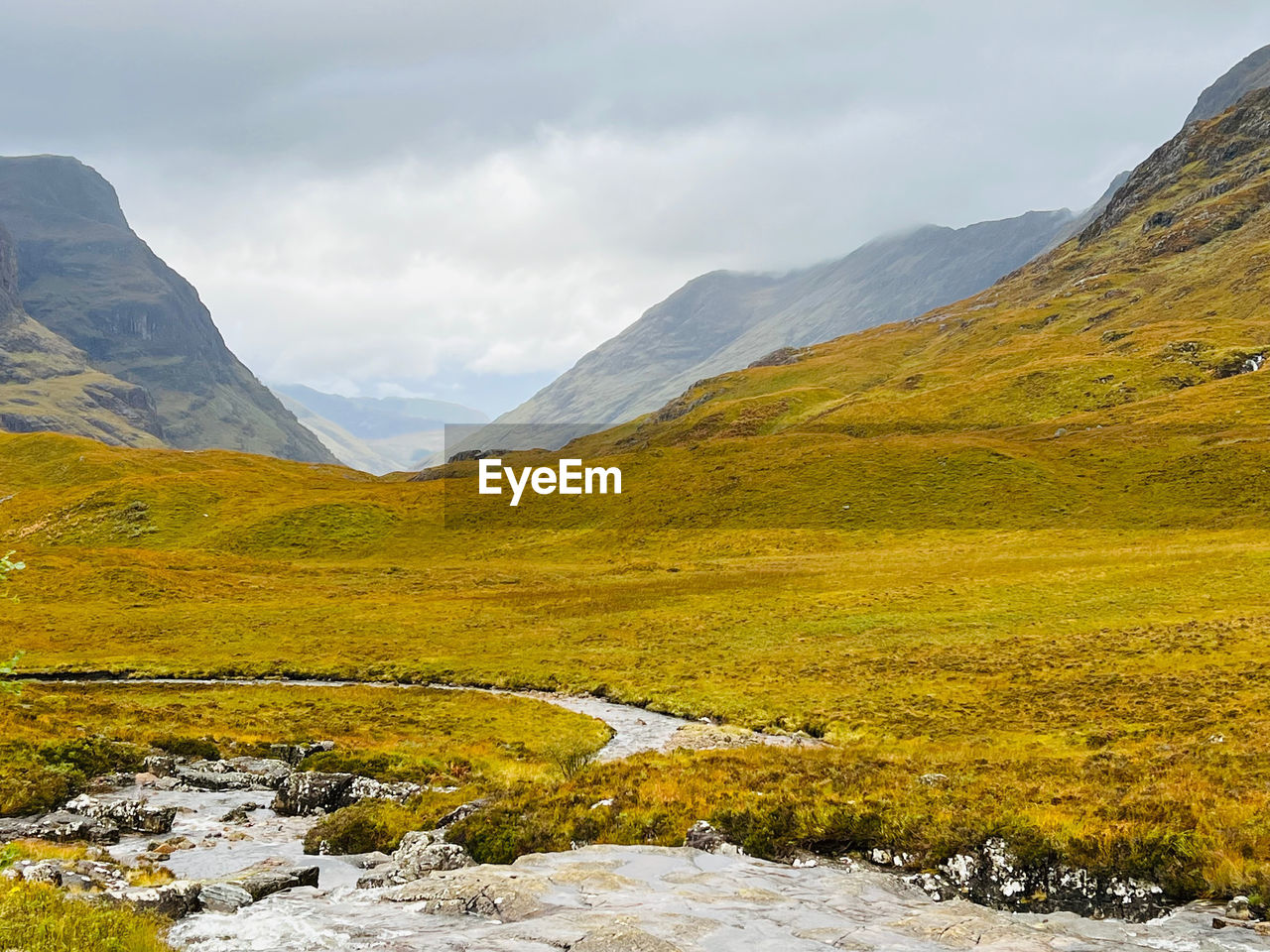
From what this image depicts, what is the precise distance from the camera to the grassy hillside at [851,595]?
17844 mm

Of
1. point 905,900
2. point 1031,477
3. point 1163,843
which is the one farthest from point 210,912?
point 1031,477

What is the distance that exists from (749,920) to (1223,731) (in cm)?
2423

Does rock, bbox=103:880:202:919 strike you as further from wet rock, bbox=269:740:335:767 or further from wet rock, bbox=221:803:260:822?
wet rock, bbox=269:740:335:767

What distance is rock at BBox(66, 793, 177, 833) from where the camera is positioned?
65.0 feet

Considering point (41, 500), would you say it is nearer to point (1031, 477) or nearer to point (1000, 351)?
point (1031, 477)

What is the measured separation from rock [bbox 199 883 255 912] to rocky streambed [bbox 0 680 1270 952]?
4 cm

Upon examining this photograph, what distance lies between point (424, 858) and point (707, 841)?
613 cm

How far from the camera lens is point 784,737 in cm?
3484

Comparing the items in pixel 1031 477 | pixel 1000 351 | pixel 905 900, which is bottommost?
pixel 905 900

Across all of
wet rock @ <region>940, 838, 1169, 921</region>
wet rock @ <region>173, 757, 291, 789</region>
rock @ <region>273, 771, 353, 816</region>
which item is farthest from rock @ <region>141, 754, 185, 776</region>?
wet rock @ <region>940, 838, 1169, 921</region>

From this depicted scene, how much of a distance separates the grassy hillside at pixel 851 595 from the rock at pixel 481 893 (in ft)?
9.85

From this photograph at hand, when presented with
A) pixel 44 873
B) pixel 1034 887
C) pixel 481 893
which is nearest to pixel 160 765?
pixel 44 873

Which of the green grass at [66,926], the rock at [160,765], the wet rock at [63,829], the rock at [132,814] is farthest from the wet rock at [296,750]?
the green grass at [66,926]

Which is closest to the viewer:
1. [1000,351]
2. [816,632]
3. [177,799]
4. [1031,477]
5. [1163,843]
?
[1163,843]
